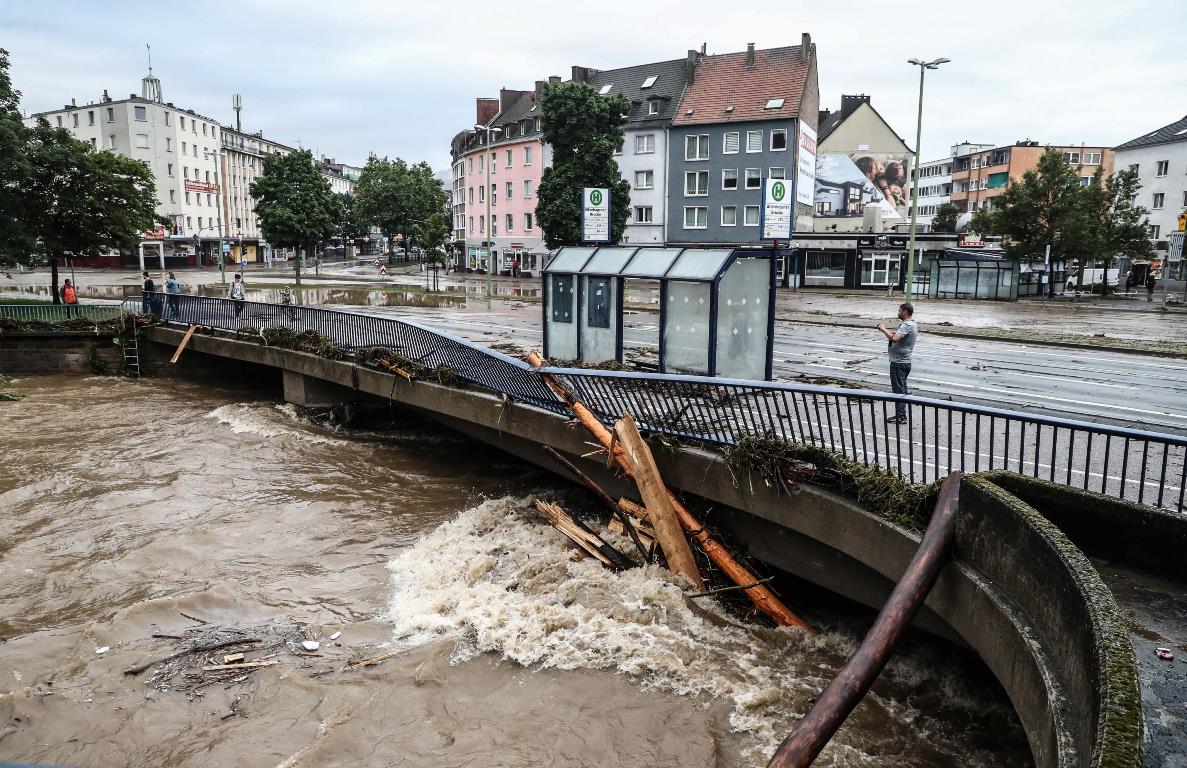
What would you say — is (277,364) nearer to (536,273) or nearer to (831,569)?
(831,569)

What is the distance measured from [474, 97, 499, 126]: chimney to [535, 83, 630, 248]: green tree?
31.4m

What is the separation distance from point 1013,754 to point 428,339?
11.9 m

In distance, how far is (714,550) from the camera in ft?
31.2

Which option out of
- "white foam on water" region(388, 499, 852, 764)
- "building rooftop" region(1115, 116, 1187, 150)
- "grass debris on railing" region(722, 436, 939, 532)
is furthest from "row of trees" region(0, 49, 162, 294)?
"building rooftop" region(1115, 116, 1187, 150)

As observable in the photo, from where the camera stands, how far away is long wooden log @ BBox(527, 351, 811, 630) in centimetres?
888

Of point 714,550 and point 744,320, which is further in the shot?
point 744,320

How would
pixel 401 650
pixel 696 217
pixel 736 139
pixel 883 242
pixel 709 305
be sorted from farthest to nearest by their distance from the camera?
pixel 696 217
pixel 736 139
pixel 883 242
pixel 709 305
pixel 401 650

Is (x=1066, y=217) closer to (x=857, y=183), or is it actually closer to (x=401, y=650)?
(x=857, y=183)

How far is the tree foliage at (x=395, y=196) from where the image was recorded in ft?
323

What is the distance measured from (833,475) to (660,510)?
2345mm

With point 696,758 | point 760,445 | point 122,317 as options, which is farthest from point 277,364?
point 696,758

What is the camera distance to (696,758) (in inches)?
259

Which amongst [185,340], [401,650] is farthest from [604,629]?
[185,340]

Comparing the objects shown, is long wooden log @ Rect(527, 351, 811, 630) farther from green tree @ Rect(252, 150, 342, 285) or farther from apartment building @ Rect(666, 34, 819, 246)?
green tree @ Rect(252, 150, 342, 285)
